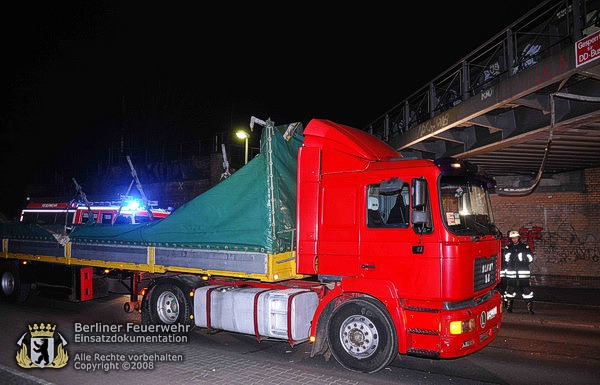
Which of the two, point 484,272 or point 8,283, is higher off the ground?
point 484,272

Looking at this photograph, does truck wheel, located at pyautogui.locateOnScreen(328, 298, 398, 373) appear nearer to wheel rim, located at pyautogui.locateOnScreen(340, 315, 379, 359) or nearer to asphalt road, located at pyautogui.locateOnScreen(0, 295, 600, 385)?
wheel rim, located at pyautogui.locateOnScreen(340, 315, 379, 359)

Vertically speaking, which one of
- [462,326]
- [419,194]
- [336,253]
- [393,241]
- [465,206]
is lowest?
[462,326]

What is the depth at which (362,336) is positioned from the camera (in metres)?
5.41

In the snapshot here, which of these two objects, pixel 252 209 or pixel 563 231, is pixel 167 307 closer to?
pixel 252 209

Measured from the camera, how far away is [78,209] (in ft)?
37.9

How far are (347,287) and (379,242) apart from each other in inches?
28.0

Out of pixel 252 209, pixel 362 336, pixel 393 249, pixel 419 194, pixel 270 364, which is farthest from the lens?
pixel 252 209

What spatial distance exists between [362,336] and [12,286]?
29.1 feet

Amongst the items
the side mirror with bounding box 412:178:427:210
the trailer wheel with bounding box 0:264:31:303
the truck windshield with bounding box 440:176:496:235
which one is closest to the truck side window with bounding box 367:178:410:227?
the side mirror with bounding box 412:178:427:210

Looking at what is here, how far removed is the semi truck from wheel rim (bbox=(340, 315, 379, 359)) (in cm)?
1

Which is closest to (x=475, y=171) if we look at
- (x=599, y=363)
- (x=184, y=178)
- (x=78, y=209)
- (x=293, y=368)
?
(x=599, y=363)

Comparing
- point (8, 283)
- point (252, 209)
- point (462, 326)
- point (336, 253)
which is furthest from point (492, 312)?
point (8, 283)

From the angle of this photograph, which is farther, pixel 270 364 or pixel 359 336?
pixel 270 364

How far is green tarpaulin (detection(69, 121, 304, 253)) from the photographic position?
621 centimetres
